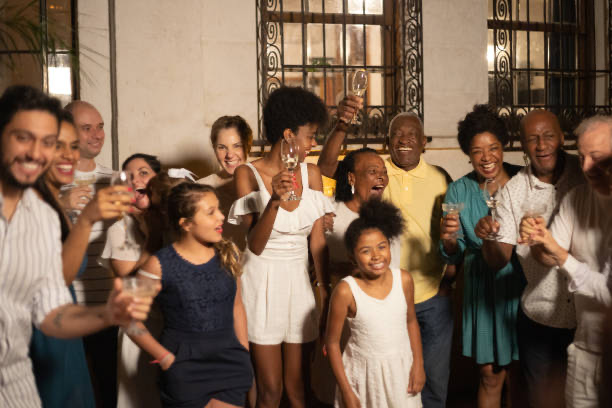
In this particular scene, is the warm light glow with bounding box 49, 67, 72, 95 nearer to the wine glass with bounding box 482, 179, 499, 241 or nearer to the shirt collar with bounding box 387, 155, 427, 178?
the shirt collar with bounding box 387, 155, 427, 178

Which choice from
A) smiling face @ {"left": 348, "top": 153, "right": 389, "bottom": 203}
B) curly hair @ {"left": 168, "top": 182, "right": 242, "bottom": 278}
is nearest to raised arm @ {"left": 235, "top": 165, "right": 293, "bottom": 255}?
curly hair @ {"left": 168, "top": 182, "right": 242, "bottom": 278}

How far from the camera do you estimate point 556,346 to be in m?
3.04

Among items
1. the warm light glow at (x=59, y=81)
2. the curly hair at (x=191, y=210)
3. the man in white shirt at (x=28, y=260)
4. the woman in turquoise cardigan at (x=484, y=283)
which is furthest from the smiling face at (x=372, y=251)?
the warm light glow at (x=59, y=81)

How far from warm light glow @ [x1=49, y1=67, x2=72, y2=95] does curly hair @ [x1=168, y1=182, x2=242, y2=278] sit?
2978 millimetres

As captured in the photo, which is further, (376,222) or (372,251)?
(376,222)

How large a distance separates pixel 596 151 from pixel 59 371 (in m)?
2.40

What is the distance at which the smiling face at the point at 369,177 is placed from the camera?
3422 mm

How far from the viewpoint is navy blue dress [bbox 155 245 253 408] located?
2.57m

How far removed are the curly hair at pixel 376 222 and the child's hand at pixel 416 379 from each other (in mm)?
675

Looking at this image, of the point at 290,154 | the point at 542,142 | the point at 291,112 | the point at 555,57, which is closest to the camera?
the point at 290,154

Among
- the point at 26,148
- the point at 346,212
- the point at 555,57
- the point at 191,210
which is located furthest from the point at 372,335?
the point at 555,57

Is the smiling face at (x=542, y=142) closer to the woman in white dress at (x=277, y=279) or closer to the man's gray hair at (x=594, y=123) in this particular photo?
the man's gray hair at (x=594, y=123)

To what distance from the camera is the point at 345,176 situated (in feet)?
11.8

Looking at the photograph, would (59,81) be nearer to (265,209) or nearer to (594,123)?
(265,209)
